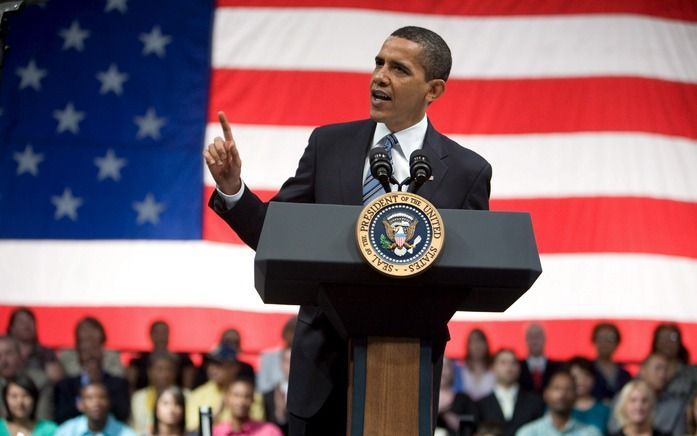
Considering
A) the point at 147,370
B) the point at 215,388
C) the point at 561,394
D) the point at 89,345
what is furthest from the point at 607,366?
the point at 89,345

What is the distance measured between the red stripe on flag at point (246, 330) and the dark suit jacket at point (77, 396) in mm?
1119

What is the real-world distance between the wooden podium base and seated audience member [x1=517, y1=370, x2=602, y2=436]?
369 centimetres

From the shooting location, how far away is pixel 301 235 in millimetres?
1849

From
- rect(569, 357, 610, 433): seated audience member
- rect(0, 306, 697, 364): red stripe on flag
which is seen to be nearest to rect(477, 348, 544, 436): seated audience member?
rect(569, 357, 610, 433): seated audience member

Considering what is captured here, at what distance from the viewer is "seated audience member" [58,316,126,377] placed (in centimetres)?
608

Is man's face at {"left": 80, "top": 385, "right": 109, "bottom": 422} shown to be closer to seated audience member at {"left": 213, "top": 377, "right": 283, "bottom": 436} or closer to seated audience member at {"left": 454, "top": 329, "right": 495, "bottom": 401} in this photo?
seated audience member at {"left": 213, "top": 377, "right": 283, "bottom": 436}

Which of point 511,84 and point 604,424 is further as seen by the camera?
point 511,84

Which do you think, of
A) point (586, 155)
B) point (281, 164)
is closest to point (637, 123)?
point (586, 155)

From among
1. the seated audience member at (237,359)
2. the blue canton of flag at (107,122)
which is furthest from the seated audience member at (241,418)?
the blue canton of flag at (107,122)

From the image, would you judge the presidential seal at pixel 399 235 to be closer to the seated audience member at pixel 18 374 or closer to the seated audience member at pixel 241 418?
the seated audience member at pixel 241 418

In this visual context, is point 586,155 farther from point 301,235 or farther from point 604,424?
point 301,235

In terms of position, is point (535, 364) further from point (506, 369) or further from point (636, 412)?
point (636, 412)

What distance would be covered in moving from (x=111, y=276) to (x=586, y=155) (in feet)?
10.7

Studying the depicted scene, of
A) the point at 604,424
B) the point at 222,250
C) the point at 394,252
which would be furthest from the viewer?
the point at 222,250
